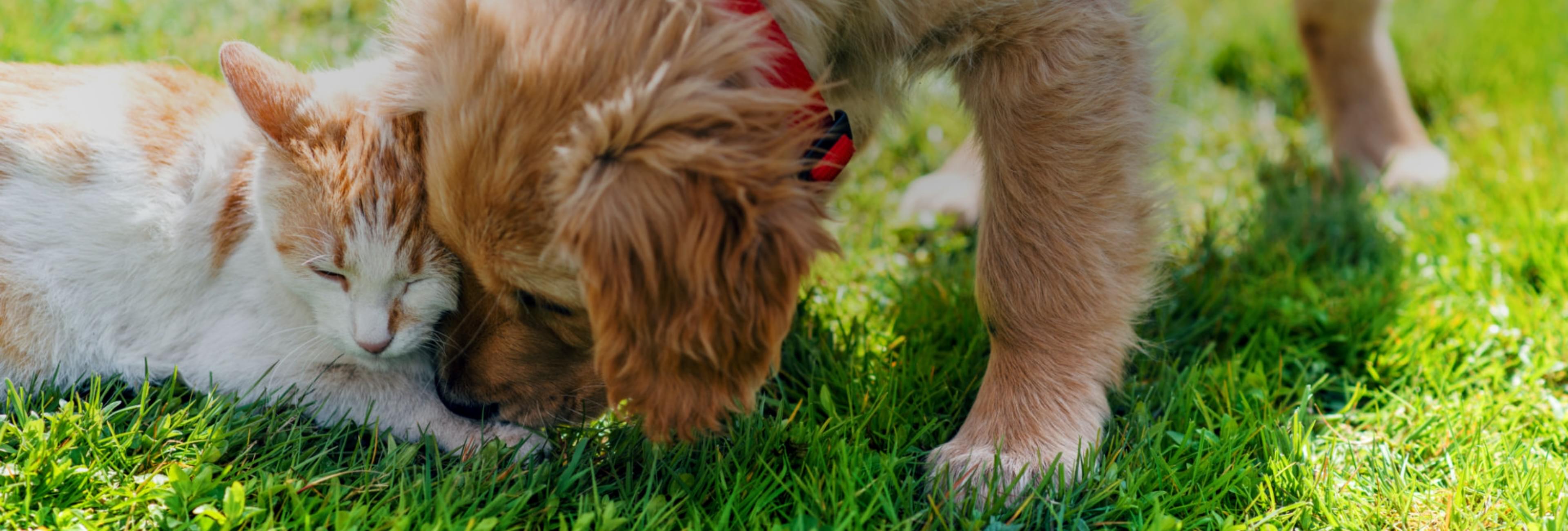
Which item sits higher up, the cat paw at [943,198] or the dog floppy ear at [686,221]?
the dog floppy ear at [686,221]

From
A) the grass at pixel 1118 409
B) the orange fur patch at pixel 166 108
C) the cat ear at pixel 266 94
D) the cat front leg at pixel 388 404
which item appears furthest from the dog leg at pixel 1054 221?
the orange fur patch at pixel 166 108

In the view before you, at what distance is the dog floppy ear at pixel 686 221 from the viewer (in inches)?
67.8

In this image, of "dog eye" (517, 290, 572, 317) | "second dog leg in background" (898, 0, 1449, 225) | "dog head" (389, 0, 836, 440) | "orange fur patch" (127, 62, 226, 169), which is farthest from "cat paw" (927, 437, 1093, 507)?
"orange fur patch" (127, 62, 226, 169)

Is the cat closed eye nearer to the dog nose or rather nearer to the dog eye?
the dog nose

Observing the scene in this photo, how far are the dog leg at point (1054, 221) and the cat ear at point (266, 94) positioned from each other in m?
1.38

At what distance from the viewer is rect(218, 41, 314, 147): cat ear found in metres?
2.11

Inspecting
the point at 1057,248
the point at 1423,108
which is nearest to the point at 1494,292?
the point at 1057,248

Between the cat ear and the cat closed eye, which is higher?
the cat ear

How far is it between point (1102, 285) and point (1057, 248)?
0.44 feet

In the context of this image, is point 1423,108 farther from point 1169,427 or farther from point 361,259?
point 361,259

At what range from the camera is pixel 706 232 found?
5.70 ft

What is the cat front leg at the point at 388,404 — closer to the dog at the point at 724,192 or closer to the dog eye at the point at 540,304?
the dog at the point at 724,192

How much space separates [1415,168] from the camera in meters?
3.89

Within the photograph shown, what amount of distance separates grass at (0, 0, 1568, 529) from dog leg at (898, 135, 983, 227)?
8 cm
